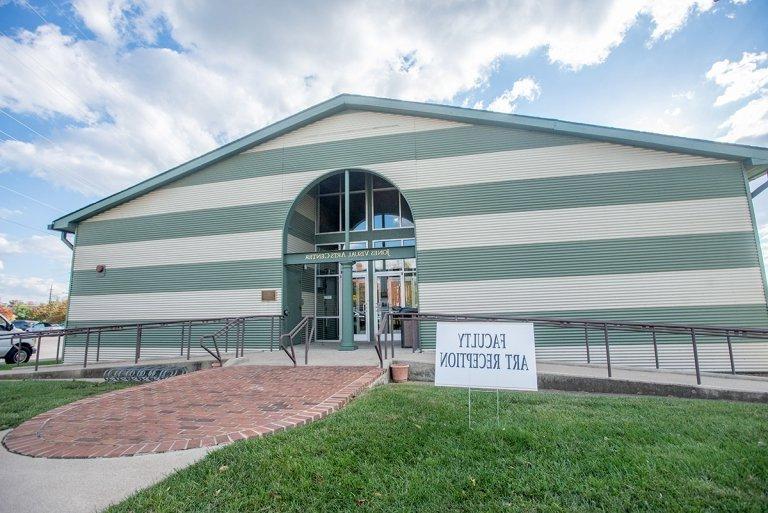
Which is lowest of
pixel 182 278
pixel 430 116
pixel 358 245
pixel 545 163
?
pixel 182 278

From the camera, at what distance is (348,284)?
1132cm

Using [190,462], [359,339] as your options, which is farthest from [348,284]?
[190,462]

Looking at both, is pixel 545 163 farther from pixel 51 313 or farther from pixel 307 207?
pixel 51 313

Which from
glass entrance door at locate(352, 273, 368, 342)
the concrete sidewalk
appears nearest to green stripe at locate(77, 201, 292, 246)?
glass entrance door at locate(352, 273, 368, 342)

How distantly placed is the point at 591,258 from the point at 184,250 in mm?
12318

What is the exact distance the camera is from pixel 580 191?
33.7ft

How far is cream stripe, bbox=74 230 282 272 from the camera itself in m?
12.2

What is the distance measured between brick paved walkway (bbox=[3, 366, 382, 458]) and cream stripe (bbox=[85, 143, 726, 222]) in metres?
6.42

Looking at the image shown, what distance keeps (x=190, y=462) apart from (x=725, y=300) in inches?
450

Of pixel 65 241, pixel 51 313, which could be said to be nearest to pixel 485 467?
pixel 65 241

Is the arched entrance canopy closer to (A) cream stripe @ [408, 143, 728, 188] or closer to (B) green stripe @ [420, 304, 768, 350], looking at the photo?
(A) cream stripe @ [408, 143, 728, 188]

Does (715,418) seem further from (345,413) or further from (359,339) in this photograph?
(359,339)

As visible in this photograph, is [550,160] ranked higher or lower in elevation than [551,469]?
higher

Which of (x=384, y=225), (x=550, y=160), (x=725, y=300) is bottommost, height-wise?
(x=725, y=300)
